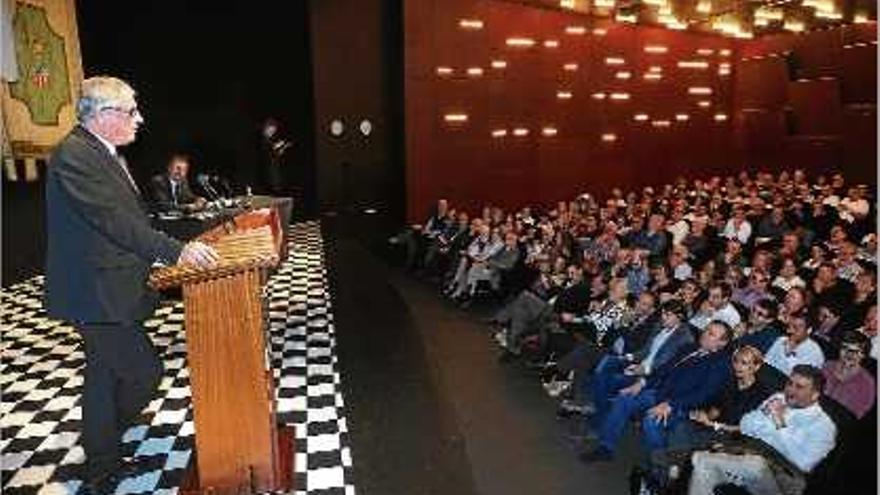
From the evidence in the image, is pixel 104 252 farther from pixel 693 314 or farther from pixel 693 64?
pixel 693 64

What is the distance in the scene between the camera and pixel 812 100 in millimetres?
13672

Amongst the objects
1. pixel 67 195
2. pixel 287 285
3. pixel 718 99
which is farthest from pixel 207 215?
pixel 718 99

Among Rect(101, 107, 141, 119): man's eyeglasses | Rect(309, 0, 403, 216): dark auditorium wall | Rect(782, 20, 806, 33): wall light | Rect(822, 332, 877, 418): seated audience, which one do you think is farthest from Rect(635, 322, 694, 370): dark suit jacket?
Rect(782, 20, 806, 33): wall light

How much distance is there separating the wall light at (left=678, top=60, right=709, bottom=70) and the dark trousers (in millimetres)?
13100

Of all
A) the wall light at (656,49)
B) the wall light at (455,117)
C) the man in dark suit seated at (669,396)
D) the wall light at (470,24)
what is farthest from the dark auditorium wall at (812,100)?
the man in dark suit seated at (669,396)

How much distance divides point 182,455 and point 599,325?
3.11 m

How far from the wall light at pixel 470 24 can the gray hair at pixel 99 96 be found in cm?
1002

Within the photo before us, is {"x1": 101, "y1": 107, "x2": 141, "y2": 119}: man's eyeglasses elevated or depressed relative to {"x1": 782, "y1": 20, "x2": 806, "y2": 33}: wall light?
depressed

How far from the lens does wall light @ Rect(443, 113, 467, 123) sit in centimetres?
1255

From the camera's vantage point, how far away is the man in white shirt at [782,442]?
339cm

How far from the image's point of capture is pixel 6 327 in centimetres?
670

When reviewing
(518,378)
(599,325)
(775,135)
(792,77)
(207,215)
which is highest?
(792,77)

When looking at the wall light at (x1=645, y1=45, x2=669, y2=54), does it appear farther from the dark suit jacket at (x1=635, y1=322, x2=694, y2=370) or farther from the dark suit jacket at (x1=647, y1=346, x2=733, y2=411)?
the dark suit jacket at (x1=647, y1=346, x2=733, y2=411)

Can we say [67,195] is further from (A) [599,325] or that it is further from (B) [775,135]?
(B) [775,135]
